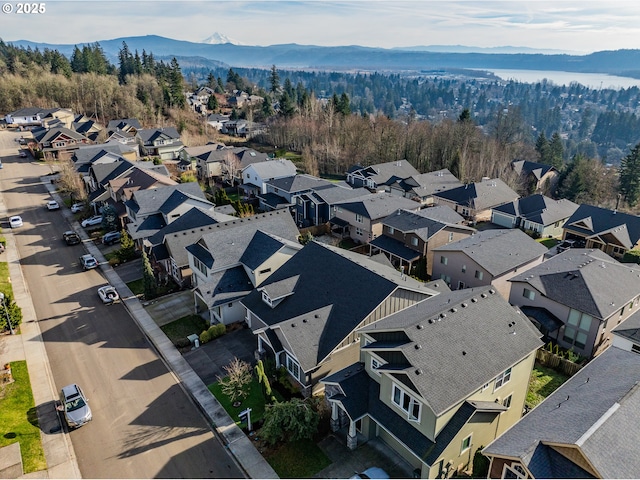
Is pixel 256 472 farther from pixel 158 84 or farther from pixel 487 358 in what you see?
pixel 158 84

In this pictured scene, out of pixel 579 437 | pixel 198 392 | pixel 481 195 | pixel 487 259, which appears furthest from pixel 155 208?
pixel 579 437

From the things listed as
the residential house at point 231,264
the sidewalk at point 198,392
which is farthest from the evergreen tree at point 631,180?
the sidewalk at point 198,392

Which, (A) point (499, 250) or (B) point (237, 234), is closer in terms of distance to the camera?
(B) point (237, 234)

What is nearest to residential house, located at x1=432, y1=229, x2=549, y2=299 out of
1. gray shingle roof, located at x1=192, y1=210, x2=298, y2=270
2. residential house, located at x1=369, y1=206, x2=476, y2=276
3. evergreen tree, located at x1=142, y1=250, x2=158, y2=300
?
residential house, located at x1=369, y1=206, x2=476, y2=276

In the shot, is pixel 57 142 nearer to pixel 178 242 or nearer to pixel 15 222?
pixel 15 222

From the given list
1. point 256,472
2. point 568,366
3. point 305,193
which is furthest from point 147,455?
point 305,193

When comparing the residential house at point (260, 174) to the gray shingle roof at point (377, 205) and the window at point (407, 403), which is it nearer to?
the gray shingle roof at point (377, 205)
